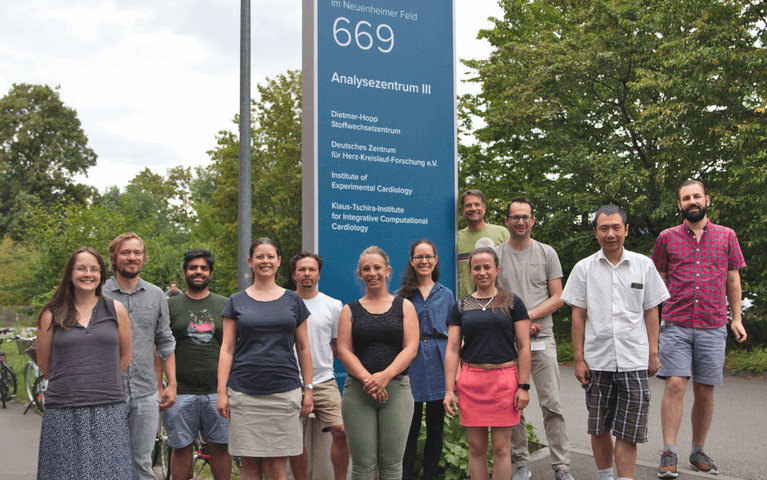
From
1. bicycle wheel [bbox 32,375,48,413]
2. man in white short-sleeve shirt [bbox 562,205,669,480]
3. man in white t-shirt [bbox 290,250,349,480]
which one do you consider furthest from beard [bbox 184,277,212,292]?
bicycle wheel [bbox 32,375,48,413]

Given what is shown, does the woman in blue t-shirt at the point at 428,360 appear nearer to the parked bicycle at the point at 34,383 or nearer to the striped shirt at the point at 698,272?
the striped shirt at the point at 698,272

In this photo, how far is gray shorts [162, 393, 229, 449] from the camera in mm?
4539

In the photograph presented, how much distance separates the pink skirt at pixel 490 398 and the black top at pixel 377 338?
0.46 m

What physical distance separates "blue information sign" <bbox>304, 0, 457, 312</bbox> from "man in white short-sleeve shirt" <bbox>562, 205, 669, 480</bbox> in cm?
153

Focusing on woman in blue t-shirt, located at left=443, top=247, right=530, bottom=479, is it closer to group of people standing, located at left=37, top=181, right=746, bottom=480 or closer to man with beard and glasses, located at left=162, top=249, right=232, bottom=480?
group of people standing, located at left=37, top=181, right=746, bottom=480

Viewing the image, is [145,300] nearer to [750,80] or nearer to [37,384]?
[37,384]

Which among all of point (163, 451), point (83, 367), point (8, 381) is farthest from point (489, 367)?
point (8, 381)

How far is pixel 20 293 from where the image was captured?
17.8 metres

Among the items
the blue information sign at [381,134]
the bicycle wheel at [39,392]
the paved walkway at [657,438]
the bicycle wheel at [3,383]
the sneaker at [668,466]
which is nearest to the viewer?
the sneaker at [668,466]

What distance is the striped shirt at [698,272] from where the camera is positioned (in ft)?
16.3

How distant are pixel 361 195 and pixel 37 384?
725cm

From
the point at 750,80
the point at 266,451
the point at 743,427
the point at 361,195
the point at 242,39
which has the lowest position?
the point at 743,427

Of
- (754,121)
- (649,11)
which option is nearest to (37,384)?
(754,121)

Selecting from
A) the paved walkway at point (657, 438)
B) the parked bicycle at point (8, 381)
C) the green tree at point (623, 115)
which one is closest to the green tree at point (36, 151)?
the green tree at point (623, 115)
